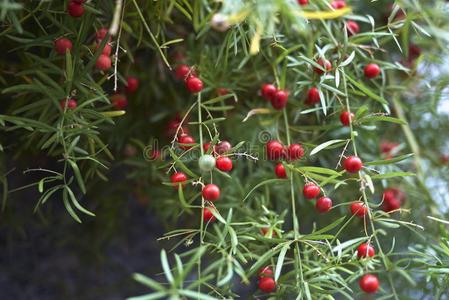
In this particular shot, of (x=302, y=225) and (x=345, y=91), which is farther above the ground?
(x=345, y=91)

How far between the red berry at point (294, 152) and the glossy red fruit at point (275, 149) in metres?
0.01

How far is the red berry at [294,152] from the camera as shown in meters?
0.58

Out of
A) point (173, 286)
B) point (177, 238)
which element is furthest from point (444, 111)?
point (173, 286)

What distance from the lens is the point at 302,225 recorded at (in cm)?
84

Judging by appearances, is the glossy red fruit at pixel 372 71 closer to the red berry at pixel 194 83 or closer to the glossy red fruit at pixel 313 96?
the glossy red fruit at pixel 313 96

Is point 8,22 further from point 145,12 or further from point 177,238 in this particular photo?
point 177,238

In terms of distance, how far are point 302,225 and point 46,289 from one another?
390 mm

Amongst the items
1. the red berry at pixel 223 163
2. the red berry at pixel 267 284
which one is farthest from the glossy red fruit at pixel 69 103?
the red berry at pixel 267 284

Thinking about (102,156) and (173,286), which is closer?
(173,286)

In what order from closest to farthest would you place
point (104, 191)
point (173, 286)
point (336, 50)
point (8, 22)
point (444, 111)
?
point (173, 286) → point (8, 22) → point (336, 50) → point (104, 191) → point (444, 111)

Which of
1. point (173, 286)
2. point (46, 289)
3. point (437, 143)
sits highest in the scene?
point (173, 286)

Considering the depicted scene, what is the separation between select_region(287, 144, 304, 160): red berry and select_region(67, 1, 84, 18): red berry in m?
0.25

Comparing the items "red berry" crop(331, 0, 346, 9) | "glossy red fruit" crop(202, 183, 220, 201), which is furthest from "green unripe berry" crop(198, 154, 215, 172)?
"red berry" crop(331, 0, 346, 9)

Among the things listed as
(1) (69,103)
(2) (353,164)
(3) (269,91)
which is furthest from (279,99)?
(1) (69,103)
